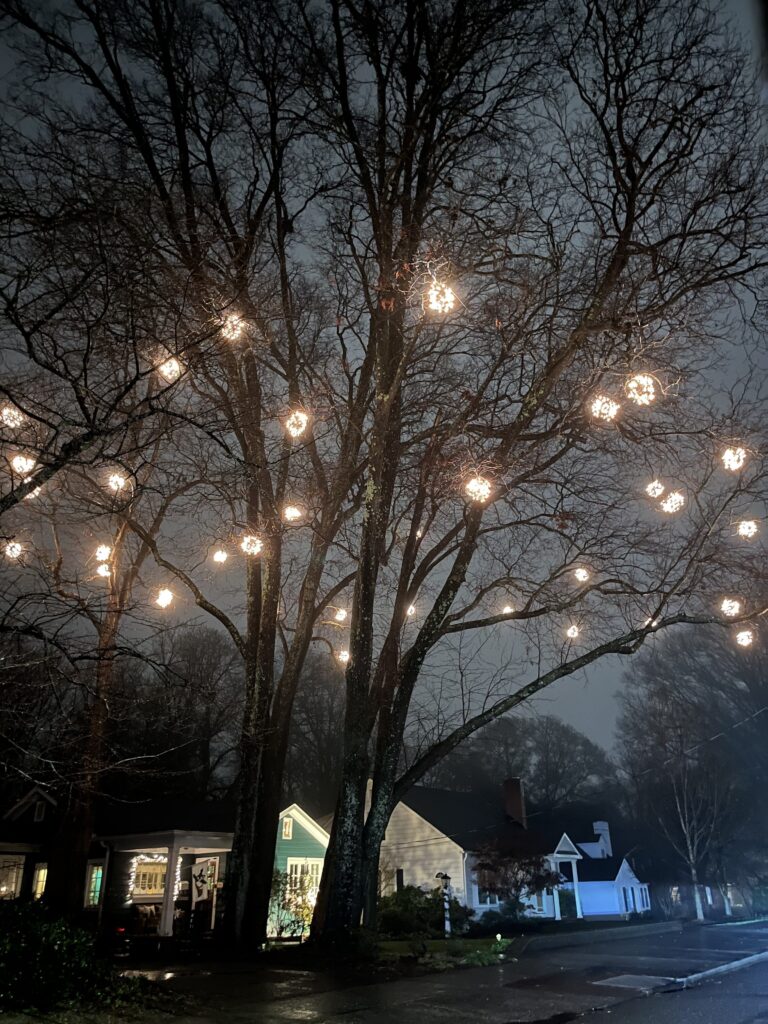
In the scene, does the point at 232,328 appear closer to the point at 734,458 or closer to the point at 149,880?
the point at 734,458

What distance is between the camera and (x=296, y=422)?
843 centimetres

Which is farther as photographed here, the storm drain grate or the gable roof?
the gable roof

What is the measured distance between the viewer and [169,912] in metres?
20.5

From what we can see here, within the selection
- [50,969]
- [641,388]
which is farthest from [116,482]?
[641,388]

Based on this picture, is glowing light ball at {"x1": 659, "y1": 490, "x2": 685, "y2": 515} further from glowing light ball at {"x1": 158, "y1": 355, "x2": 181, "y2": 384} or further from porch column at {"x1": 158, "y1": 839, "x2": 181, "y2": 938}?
porch column at {"x1": 158, "y1": 839, "x2": 181, "y2": 938}

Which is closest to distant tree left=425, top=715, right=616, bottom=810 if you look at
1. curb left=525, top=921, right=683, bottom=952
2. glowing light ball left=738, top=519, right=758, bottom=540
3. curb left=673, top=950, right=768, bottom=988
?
curb left=525, top=921, right=683, bottom=952

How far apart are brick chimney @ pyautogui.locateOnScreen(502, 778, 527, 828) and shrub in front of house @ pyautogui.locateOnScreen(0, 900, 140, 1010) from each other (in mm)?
29594

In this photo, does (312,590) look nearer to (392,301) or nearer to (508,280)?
(392,301)

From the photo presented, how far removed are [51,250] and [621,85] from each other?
687 cm

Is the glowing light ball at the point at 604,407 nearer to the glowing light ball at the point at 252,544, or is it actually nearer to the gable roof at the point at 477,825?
the glowing light ball at the point at 252,544

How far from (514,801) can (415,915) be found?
1456 cm

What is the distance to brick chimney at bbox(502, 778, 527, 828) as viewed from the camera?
107ft

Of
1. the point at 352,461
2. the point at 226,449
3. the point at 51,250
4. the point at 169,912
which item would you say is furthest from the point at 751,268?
the point at 169,912

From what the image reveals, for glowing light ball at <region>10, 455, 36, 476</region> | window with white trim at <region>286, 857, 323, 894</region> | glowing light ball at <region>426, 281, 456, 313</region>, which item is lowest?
Answer: window with white trim at <region>286, 857, 323, 894</region>
